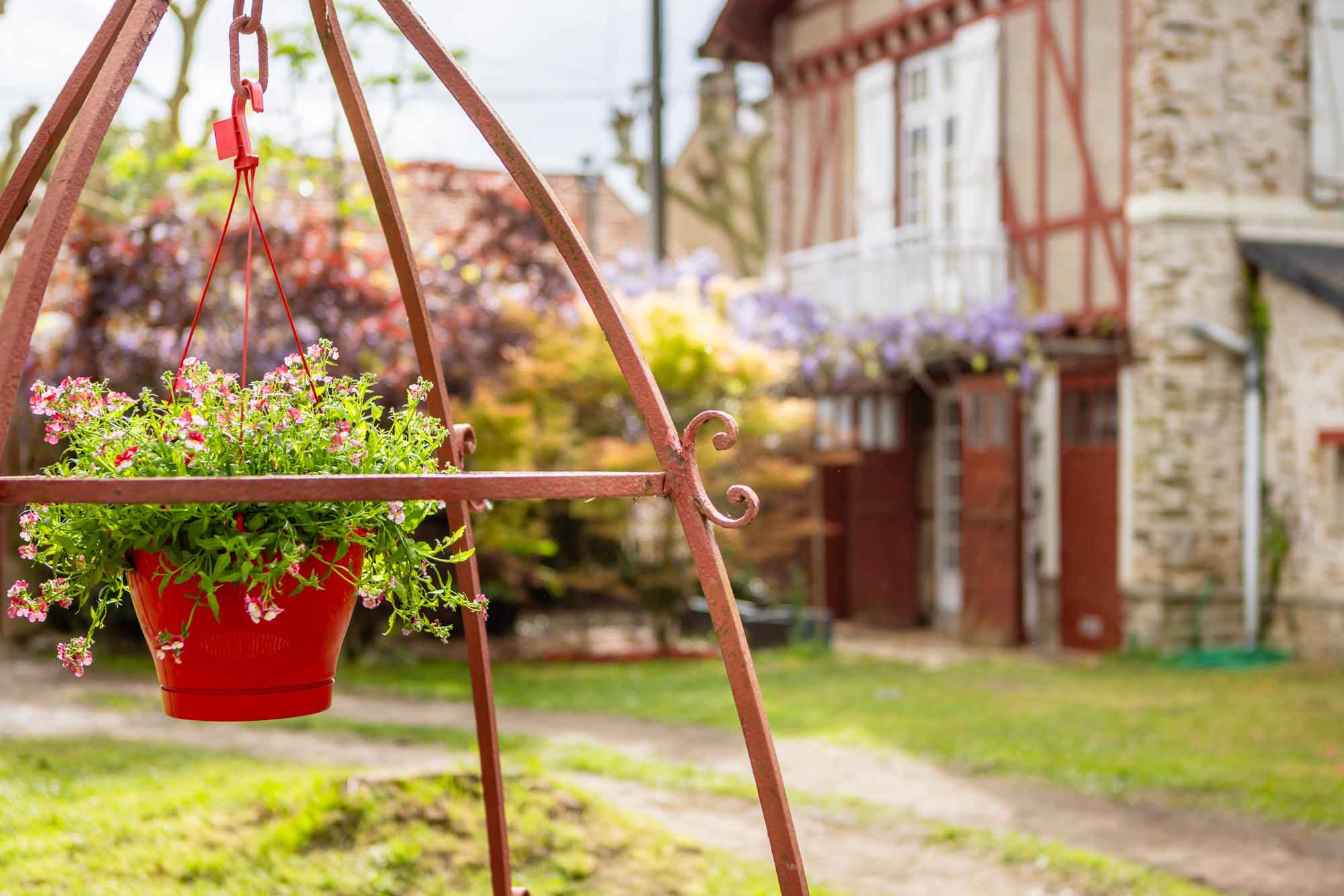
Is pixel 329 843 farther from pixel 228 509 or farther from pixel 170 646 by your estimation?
pixel 228 509

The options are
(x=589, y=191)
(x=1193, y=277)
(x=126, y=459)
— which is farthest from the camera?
(x=589, y=191)

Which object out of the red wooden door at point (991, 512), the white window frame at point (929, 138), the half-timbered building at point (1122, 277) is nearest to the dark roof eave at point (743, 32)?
the half-timbered building at point (1122, 277)

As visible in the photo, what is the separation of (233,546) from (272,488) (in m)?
0.22

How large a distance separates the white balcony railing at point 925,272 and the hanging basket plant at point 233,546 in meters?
9.49

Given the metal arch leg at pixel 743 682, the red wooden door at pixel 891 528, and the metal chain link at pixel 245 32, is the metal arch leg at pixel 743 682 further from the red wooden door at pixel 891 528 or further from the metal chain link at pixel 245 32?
the red wooden door at pixel 891 528

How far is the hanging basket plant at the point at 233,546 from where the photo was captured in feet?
7.06

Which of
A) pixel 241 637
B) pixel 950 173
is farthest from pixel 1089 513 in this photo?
pixel 241 637

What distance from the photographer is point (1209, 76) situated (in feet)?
34.8

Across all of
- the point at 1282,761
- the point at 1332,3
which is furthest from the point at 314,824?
the point at 1332,3

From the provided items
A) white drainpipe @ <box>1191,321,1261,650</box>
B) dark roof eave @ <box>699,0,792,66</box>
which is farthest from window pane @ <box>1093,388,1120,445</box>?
dark roof eave @ <box>699,0,792,66</box>

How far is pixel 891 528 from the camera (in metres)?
13.6

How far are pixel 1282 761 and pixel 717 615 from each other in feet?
18.3

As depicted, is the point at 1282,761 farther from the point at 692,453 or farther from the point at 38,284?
the point at 38,284

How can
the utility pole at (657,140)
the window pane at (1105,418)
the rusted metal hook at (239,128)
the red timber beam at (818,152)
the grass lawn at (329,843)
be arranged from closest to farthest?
the rusted metal hook at (239,128) < the grass lawn at (329,843) < the window pane at (1105,418) < the utility pole at (657,140) < the red timber beam at (818,152)
